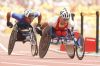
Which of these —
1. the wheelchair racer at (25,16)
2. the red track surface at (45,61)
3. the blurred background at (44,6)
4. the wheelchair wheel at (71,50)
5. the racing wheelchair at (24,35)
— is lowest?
the red track surface at (45,61)

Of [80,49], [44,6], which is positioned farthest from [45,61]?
[44,6]

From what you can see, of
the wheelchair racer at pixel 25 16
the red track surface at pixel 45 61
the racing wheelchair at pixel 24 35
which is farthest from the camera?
the racing wheelchair at pixel 24 35

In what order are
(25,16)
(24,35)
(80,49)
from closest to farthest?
(80,49) < (25,16) < (24,35)

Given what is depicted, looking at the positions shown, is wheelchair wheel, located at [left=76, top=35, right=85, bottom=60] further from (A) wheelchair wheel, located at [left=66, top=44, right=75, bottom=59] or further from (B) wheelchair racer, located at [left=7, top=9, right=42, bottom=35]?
(B) wheelchair racer, located at [left=7, top=9, right=42, bottom=35]

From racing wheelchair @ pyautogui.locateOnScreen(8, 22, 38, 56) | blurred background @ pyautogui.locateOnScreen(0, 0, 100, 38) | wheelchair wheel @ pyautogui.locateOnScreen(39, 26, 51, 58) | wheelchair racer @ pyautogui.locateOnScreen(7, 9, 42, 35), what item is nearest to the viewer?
wheelchair wheel @ pyautogui.locateOnScreen(39, 26, 51, 58)

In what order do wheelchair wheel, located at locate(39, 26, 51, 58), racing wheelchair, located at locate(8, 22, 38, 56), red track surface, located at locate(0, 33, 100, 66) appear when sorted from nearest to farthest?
1. red track surface, located at locate(0, 33, 100, 66)
2. wheelchair wheel, located at locate(39, 26, 51, 58)
3. racing wheelchair, located at locate(8, 22, 38, 56)

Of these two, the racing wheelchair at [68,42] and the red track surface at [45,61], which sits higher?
the racing wheelchair at [68,42]

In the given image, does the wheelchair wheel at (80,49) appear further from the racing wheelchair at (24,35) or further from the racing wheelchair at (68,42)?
the racing wheelchair at (24,35)

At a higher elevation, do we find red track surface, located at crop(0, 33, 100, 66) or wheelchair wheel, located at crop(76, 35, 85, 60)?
wheelchair wheel, located at crop(76, 35, 85, 60)

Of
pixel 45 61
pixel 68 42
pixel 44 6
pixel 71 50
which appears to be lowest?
pixel 45 61

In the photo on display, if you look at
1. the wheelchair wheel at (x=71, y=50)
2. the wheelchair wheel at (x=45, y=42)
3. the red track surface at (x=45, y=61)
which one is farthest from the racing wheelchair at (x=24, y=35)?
the wheelchair wheel at (x=71, y=50)

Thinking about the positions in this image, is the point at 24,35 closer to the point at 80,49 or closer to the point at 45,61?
the point at 80,49

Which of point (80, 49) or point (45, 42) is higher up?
point (45, 42)

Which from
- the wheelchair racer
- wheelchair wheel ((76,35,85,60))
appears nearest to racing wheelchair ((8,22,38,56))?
the wheelchair racer
